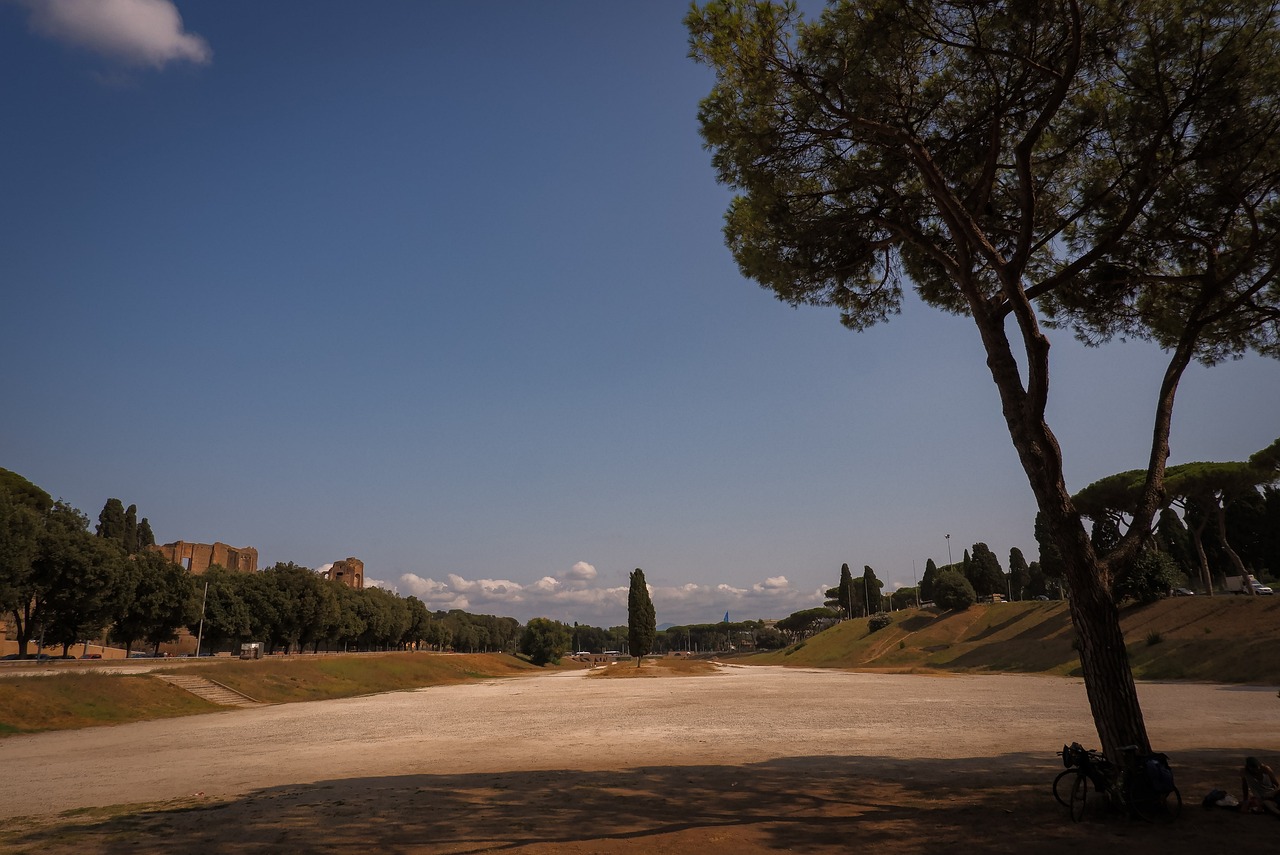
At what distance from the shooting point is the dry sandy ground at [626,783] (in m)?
8.50

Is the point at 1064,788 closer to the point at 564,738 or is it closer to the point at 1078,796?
the point at 1078,796

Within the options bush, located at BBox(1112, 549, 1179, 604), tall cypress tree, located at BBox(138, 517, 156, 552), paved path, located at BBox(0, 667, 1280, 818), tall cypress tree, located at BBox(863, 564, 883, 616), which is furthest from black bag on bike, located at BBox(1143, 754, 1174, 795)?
tall cypress tree, located at BBox(138, 517, 156, 552)

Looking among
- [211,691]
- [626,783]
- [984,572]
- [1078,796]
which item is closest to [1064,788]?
[1078,796]

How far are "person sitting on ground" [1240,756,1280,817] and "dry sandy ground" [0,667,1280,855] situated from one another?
0.25m

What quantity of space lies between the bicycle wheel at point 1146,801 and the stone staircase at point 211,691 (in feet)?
134

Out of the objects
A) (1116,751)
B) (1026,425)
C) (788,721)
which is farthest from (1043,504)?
(788,721)

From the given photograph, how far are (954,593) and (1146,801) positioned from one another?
89854 mm

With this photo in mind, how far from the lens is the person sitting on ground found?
27.3 ft

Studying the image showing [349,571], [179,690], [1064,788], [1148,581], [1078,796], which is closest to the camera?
[1078,796]

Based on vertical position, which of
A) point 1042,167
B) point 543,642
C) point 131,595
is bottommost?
point 543,642

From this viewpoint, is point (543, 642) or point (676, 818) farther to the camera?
point (543, 642)

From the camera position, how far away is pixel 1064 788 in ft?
34.4

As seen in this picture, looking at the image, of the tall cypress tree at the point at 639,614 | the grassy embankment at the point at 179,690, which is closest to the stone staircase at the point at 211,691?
the grassy embankment at the point at 179,690

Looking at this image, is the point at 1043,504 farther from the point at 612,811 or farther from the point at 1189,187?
the point at 612,811
